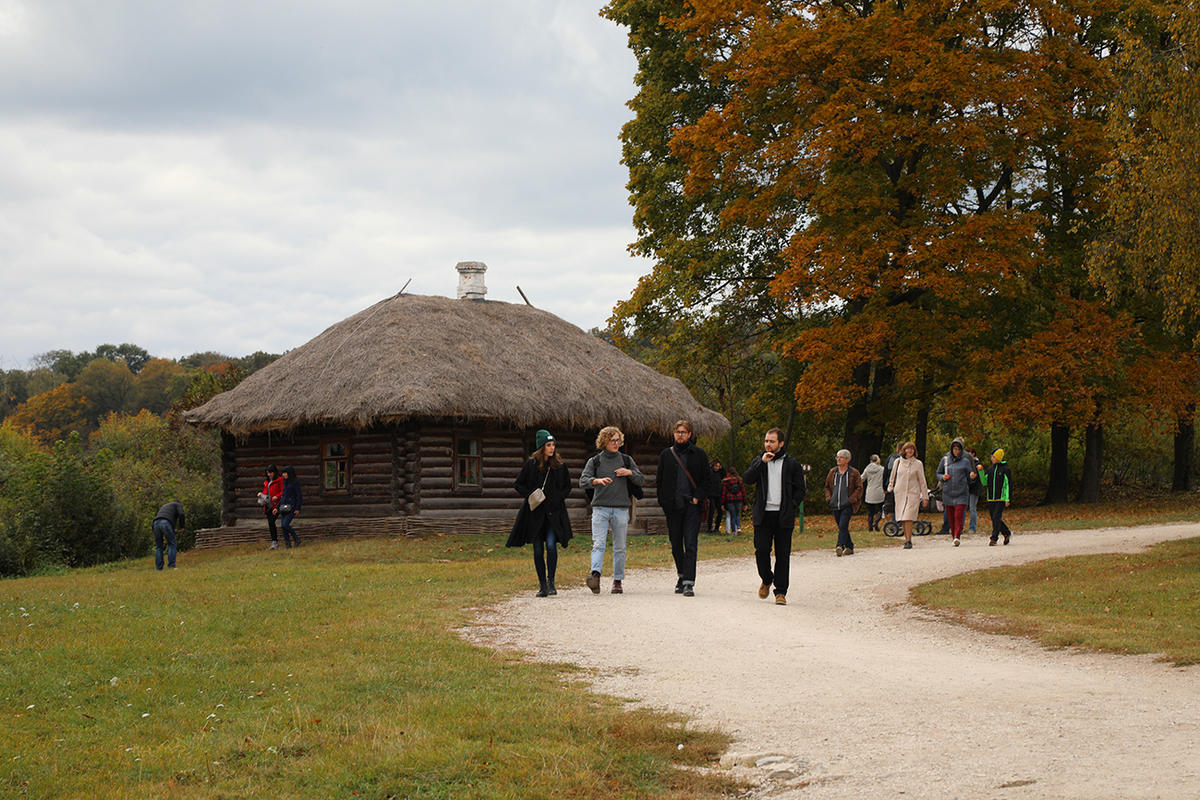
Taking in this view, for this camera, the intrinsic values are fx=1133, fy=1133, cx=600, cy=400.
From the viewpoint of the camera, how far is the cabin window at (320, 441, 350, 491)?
28266 mm

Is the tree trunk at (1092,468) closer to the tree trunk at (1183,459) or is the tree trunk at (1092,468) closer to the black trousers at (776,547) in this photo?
the tree trunk at (1183,459)

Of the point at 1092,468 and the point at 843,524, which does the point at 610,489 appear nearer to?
the point at 843,524

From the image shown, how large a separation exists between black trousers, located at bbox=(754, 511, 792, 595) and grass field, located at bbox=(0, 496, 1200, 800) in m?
2.10

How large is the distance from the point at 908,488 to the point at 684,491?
8.49 meters

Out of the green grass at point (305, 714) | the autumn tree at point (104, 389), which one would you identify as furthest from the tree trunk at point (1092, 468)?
the autumn tree at point (104, 389)

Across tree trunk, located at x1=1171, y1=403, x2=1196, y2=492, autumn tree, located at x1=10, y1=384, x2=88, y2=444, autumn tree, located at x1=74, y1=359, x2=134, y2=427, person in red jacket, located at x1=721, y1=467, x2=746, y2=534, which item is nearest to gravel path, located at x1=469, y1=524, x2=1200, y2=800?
person in red jacket, located at x1=721, y1=467, x2=746, y2=534

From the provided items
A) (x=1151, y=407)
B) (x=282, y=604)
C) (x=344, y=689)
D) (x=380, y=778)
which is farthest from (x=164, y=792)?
(x=1151, y=407)

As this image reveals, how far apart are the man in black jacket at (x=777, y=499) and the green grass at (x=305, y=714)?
3.61 metres

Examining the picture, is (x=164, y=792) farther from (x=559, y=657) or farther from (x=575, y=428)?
(x=575, y=428)

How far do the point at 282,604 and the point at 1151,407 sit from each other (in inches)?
961

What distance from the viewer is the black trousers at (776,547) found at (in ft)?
43.1

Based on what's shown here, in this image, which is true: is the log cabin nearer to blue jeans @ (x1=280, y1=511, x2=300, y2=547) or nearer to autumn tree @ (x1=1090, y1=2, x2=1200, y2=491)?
blue jeans @ (x1=280, y1=511, x2=300, y2=547)

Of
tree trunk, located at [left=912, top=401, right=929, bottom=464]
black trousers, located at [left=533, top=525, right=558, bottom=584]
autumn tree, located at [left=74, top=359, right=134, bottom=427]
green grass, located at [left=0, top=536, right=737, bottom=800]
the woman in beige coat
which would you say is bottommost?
green grass, located at [left=0, top=536, right=737, bottom=800]

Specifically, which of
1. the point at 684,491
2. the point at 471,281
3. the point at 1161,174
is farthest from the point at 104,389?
the point at 1161,174
